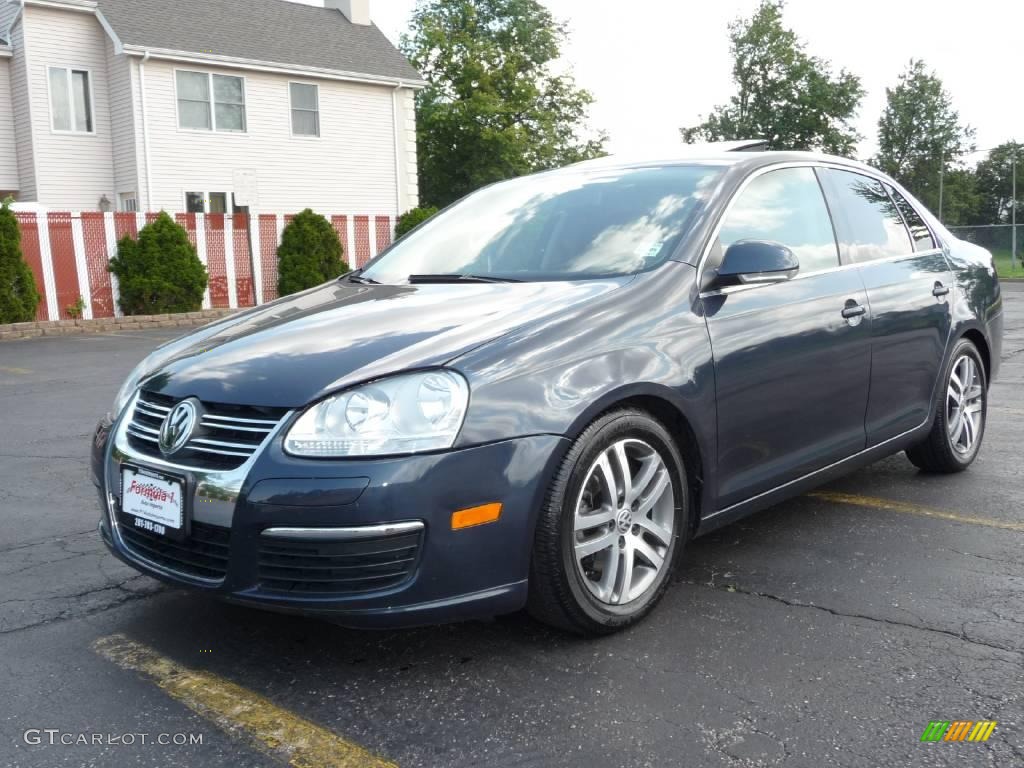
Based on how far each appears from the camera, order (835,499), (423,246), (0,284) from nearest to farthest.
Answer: (423,246) < (835,499) < (0,284)

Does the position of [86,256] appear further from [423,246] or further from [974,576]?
[974,576]

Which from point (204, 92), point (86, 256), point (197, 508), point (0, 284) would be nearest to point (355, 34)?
point (204, 92)

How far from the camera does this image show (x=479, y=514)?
110 inches

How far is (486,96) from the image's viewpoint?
4062 centimetres

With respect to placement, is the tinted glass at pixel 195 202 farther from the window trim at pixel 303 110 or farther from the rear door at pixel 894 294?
the rear door at pixel 894 294

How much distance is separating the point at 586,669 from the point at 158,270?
1647cm

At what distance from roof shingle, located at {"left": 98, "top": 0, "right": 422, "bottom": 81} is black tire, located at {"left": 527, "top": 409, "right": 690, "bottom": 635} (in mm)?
21947

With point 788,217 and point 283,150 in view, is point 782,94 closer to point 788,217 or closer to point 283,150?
point 283,150

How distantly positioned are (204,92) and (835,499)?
21908 mm

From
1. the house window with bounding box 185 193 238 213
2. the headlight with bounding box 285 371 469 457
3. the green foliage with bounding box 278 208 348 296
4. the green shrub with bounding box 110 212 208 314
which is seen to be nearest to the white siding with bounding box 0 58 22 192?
the house window with bounding box 185 193 238 213

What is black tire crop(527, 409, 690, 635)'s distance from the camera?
2959mm

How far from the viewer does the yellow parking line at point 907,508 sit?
4355mm

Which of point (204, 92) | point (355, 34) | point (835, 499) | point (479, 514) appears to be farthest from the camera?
point (355, 34)

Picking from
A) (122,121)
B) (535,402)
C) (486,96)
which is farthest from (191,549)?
(486,96)
